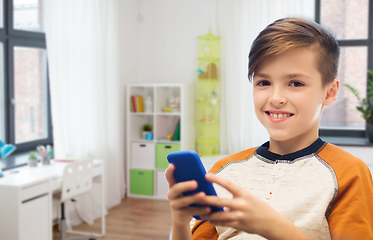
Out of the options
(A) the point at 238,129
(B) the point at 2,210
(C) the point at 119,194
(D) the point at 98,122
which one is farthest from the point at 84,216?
(A) the point at 238,129

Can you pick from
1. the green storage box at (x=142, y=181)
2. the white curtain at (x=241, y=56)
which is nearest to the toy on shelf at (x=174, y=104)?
the white curtain at (x=241, y=56)

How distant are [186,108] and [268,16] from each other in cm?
142

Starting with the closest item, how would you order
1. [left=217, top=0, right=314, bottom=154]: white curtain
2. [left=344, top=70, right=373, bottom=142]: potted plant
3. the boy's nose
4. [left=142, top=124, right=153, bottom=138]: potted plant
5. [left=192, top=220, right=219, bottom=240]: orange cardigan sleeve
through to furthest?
the boy's nose
[left=192, top=220, right=219, bottom=240]: orange cardigan sleeve
[left=344, top=70, right=373, bottom=142]: potted plant
[left=217, top=0, right=314, bottom=154]: white curtain
[left=142, top=124, right=153, bottom=138]: potted plant

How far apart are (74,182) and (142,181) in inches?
62.2

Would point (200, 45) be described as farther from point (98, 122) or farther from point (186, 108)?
point (98, 122)

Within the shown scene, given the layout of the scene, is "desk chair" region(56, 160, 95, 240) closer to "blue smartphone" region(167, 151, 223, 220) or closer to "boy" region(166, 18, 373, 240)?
"boy" region(166, 18, 373, 240)

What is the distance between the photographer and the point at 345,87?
4.06m

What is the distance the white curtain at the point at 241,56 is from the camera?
155 inches

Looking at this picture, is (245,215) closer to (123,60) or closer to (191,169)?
(191,169)

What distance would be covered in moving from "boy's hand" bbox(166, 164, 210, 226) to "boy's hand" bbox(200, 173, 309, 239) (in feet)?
0.05

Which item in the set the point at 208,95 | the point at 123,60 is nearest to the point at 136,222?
the point at 208,95

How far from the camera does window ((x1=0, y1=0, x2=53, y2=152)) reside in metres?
3.21

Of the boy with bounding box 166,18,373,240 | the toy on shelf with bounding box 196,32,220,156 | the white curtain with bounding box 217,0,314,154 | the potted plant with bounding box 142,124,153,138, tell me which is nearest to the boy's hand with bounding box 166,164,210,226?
the boy with bounding box 166,18,373,240

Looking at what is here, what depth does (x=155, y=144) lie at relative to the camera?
13.9ft
